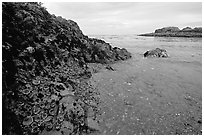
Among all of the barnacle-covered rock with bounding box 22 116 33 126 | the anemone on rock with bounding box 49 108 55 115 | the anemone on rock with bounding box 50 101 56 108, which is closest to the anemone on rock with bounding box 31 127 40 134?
the barnacle-covered rock with bounding box 22 116 33 126

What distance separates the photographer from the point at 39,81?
301 inches

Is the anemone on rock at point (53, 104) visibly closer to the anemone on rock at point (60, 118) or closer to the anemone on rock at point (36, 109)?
the anemone on rock at point (36, 109)

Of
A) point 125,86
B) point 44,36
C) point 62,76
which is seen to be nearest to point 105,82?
point 125,86

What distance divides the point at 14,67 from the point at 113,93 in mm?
4958

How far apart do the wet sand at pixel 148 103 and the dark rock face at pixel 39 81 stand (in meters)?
0.82

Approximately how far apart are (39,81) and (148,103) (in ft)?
17.6

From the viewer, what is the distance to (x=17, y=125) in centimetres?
546

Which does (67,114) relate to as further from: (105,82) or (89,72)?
(89,72)

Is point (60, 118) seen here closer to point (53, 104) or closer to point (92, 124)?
point (53, 104)

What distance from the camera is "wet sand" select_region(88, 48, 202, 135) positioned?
6324mm

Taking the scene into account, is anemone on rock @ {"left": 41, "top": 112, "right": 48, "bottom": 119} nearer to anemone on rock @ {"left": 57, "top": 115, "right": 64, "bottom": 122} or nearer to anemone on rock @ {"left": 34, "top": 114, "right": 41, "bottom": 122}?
anemone on rock @ {"left": 34, "top": 114, "right": 41, "bottom": 122}

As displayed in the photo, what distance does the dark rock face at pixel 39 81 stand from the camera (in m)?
5.82

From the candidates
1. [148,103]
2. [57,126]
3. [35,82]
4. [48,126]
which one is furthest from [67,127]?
[148,103]

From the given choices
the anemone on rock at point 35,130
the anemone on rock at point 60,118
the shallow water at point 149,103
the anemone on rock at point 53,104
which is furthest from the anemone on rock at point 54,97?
the shallow water at point 149,103
